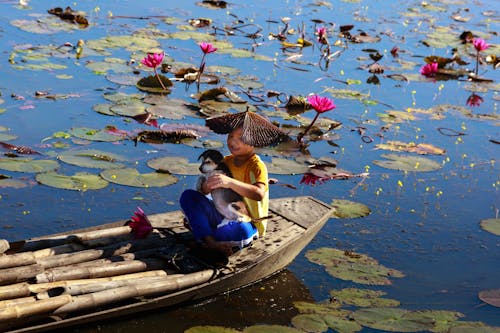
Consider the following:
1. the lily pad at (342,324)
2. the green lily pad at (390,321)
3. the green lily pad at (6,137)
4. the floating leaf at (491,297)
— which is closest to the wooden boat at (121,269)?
the lily pad at (342,324)

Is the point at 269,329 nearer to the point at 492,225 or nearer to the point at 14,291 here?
the point at 14,291

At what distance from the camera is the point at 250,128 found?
17.5 ft

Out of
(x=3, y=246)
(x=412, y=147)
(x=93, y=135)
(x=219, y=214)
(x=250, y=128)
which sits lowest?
(x=412, y=147)

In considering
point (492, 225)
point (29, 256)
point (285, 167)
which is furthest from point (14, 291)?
point (492, 225)

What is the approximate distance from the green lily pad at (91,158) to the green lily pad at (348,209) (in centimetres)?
164

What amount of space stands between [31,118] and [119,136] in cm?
82

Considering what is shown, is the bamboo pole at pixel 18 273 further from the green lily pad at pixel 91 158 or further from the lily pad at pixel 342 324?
the green lily pad at pixel 91 158

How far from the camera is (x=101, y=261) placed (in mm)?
5117

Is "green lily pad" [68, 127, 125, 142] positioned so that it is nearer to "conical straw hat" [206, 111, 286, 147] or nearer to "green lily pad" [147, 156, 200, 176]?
"green lily pad" [147, 156, 200, 176]

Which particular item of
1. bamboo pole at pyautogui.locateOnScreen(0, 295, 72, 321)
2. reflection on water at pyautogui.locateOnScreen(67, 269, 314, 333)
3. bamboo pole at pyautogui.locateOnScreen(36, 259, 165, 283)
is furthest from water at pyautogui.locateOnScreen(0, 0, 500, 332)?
bamboo pole at pyautogui.locateOnScreen(0, 295, 72, 321)

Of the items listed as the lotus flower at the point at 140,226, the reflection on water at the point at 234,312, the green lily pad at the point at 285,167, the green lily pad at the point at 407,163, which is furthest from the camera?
the green lily pad at the point at 407,163

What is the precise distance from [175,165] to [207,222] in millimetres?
1787

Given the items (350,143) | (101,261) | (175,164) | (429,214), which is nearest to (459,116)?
(350,143)

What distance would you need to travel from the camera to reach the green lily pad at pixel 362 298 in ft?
17.6
